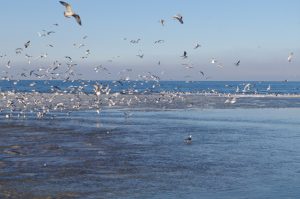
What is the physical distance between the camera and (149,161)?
26.3m

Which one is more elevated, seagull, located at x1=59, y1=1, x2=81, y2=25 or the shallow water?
seagull, located at x1=59, y1=1, x2=81, y2=25

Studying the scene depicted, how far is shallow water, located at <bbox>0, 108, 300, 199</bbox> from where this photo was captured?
2021 centimetres

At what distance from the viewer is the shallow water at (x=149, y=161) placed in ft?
66.3

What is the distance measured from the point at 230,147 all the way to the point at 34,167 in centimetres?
1155

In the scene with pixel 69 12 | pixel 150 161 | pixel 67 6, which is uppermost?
pixel 67 6

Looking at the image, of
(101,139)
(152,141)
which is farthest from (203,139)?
(101,139)

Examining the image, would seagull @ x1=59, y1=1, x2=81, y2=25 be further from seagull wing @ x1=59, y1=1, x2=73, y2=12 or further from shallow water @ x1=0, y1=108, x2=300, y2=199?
shallow water @ x1=0, y1=108, x2=300, y2=199

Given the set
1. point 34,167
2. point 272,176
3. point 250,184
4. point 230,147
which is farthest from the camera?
point 230,147

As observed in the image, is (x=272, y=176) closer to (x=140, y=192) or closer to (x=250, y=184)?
(x=250, y=184)

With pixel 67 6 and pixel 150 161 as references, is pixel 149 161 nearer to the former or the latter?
pixel 150 161

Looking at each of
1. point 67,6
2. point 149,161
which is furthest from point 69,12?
point 149,161

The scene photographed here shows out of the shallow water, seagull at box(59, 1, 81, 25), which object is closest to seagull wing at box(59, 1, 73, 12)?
seagull at box(59, 1, 81, 25)

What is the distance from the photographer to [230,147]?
31203 mm

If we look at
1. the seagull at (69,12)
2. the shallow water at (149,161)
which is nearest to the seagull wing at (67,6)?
the seagull at (69,12)
